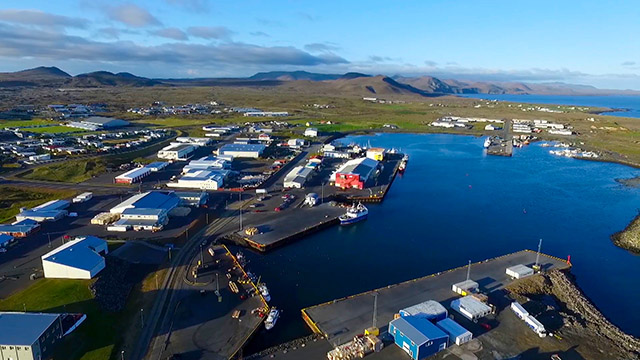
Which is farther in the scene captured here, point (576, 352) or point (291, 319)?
point (291, 319)

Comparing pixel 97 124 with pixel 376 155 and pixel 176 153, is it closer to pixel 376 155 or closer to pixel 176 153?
pixel 176 153

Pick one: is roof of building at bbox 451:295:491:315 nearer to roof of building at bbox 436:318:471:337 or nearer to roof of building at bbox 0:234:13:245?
roof of building at bbox 436:318:471:337

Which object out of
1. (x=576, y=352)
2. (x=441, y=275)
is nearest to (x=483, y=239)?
(x=441, y=275)

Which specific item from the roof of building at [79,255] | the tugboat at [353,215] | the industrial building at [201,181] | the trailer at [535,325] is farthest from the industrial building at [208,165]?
the trailer at [535,325]

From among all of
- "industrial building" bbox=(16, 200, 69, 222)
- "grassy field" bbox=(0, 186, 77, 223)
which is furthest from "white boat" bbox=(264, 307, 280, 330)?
"grassy field" bbox=(0, 186, 77, 223)

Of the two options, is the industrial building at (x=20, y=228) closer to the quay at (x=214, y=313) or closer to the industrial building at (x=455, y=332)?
the quay at (x=214, y=313)

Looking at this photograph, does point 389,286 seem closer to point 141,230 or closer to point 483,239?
point 483,239
